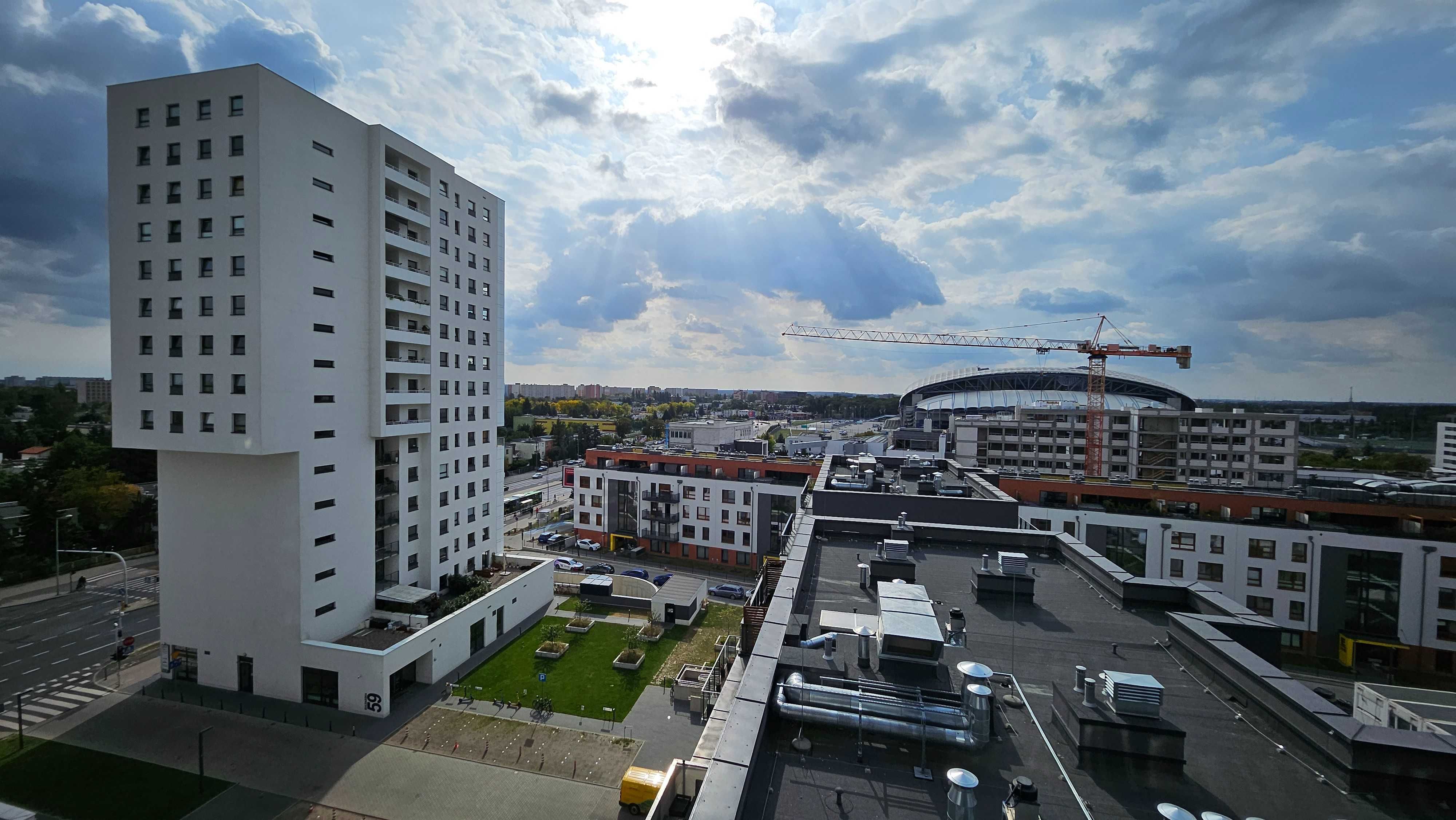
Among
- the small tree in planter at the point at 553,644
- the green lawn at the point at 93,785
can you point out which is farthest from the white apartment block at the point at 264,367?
the green lawn at the point at 93,785

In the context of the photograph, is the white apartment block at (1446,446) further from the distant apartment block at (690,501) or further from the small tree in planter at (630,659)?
the small tree in planter at (630,659)

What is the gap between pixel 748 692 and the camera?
30.7 feet

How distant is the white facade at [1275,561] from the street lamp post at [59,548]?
2697 inches

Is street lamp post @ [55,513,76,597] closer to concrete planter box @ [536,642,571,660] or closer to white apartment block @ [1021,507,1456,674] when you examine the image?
concrete planter box @ [536,642,571,660]

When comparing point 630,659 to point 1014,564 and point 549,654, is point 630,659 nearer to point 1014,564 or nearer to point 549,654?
point 549,654

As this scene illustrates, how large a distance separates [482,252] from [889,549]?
37.6 metres

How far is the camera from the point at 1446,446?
96.4m

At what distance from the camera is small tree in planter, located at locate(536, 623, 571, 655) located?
113ft

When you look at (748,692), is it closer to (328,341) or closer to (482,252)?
(328,341)

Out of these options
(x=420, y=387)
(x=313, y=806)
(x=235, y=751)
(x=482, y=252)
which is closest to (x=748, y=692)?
(x=313, y=806)

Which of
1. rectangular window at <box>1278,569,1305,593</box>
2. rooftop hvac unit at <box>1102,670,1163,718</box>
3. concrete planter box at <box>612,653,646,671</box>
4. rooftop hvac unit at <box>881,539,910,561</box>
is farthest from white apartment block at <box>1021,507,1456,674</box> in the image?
rooftop hvac unit at <box>1102,670,1163,718</box>

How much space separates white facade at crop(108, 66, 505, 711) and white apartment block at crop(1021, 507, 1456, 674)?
48.1 meters

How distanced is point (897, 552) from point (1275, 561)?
3994 cm

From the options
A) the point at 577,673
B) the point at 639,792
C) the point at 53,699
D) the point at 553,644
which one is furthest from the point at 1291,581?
the point at 53,699
